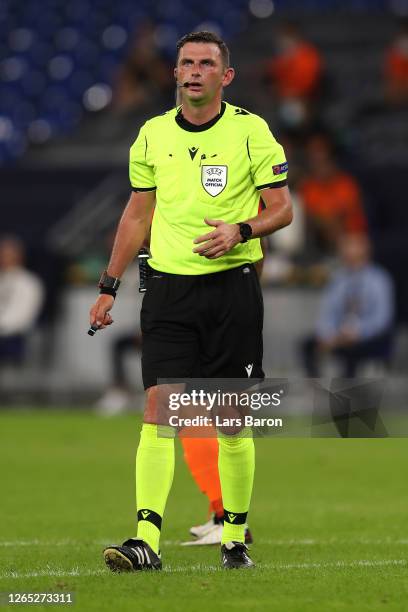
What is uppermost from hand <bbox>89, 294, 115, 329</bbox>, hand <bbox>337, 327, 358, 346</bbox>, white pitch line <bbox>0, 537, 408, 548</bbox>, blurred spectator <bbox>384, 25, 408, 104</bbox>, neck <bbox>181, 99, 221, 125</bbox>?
blurred spectator <bbox>384, 25, 408, 104</bbox>

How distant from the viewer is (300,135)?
17.1 meters

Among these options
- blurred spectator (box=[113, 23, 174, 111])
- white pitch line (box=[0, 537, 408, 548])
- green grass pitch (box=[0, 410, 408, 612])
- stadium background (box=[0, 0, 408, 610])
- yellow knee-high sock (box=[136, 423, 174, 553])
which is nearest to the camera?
green grass pitch (box=[0, 410, 408, 612])

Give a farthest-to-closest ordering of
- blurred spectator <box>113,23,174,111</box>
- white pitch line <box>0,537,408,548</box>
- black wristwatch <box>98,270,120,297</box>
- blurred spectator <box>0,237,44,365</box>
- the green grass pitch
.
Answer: blurred spectator <box>113,23,174,111</box>, blurred spectator <box>0,237,44,365</box>, white pitch line <box>0,537,408,548</box>, black wristwatch <box>98,270,120,297</box>, the green grass pitch

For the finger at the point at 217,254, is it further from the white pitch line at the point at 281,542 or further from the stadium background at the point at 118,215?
the white pitch line at the point at 281,542

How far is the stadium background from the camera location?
320 inches

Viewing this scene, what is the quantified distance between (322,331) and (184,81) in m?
9.26

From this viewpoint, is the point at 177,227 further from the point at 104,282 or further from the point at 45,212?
the point at 45,212

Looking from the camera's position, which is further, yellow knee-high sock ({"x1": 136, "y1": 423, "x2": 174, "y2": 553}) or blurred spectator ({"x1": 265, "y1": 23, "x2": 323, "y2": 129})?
blurred spectator ({"x1": 265, "y1": 23, "x2": 323, "y2": 129})

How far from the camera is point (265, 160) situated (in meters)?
6.15

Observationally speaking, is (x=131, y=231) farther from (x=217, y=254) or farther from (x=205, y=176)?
(x=217, y=254)

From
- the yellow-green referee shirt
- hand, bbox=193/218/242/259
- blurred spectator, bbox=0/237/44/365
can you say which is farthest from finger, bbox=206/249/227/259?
blurred spectator, bbox=0/237/44/365

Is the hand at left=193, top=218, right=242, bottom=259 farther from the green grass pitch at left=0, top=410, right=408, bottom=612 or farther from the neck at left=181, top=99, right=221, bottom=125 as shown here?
the green grass pitch at left=0, top=410, right=408, bottom=612

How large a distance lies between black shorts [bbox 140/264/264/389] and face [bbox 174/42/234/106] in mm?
A: 715

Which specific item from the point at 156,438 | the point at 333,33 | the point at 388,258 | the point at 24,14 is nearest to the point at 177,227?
the point at 156,438
